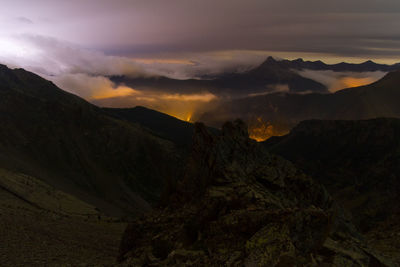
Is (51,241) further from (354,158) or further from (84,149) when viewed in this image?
(354,158)

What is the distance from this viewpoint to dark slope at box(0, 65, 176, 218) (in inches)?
4476

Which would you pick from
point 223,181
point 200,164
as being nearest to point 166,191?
point 200,164

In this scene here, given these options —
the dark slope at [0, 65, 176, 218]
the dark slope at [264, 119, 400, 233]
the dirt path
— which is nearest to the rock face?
the dirt path

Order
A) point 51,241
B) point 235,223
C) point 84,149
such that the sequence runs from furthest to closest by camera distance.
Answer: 1. point 84,149
2. point 51,241
3. point 235,223

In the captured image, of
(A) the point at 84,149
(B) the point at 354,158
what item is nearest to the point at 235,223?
(A) the point at 84,149

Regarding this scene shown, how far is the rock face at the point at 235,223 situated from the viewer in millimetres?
16031

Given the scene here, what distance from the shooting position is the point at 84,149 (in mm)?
141250

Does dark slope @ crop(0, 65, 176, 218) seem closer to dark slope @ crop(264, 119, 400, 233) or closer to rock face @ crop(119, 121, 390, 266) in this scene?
dark slope @ crop(264, 119, 400, 233)

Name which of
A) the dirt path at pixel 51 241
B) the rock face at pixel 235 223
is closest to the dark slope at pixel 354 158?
the rock face at pixel 235 223

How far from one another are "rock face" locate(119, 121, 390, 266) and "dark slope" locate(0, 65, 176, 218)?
68963mm

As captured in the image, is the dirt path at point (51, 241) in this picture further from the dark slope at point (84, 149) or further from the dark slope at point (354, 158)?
the dark slope at point (354, 158)

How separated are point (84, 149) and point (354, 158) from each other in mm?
106129

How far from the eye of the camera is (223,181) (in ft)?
73.2

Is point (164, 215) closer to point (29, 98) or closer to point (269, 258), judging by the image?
point (269, 258)
